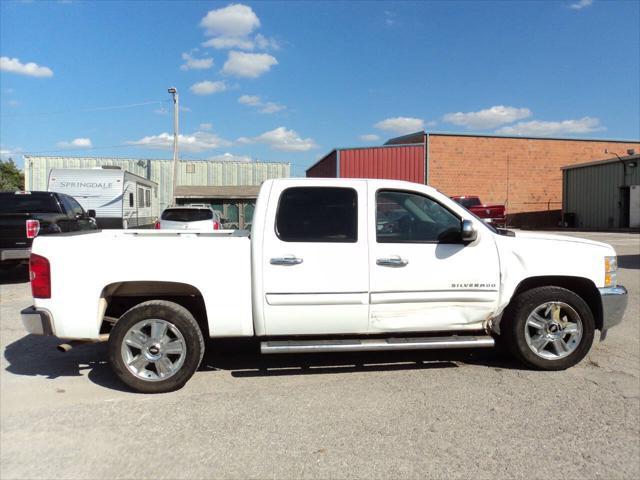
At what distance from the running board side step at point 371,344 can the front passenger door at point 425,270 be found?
0.11 m

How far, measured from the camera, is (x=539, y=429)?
3566 millimetres

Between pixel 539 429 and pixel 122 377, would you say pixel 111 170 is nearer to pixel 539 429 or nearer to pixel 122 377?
pixel 122 377

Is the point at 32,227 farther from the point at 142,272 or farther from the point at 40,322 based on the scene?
the point at 142,272

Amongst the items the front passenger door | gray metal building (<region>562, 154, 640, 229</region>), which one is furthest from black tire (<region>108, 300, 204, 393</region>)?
gray metal building (<region>562, 154, 640, 229</region>)

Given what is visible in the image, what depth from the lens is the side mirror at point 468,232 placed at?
172 inches

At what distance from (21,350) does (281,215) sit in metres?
3.48

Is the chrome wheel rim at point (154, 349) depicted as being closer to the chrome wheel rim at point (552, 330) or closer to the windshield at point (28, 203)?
the chrome wheel rim at point (552, 330)

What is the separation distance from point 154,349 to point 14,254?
22.6 ft

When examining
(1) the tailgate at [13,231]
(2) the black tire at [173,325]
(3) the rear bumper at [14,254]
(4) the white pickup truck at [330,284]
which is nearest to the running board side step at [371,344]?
(4) the white pickup truck at [330,284]

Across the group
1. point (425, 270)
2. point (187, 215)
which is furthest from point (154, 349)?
point (187, 215)

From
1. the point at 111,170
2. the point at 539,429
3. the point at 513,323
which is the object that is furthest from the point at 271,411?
the point at 111,170

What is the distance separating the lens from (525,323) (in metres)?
4.68

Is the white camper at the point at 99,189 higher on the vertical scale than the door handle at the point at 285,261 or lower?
higher

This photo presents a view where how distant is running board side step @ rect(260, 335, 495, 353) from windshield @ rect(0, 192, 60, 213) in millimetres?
8094
